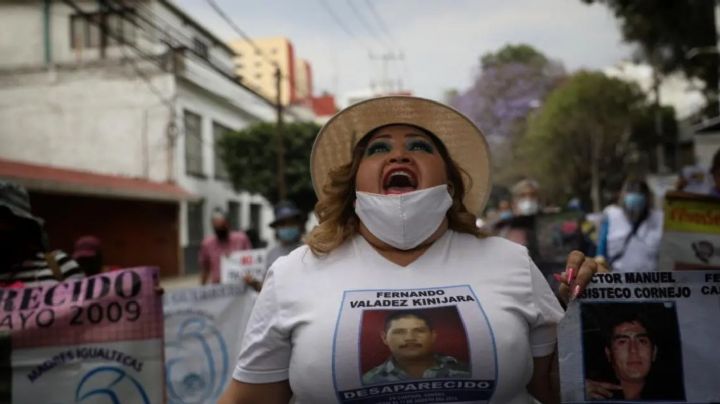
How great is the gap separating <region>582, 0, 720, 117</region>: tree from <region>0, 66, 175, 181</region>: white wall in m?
14.9

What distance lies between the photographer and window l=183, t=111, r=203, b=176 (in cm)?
2525

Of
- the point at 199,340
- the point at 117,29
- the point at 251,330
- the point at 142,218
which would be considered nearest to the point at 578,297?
the point at 251,330

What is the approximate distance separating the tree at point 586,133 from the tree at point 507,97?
2269 mm

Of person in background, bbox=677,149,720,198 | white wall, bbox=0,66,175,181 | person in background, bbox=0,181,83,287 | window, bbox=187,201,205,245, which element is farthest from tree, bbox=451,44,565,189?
person in background, bbox=0,181,83,287

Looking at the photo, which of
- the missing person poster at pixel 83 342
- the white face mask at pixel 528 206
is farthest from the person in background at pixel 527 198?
the missing person poster at pixel 83 342

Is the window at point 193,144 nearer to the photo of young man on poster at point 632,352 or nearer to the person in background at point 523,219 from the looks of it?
the person in background at point 523,219

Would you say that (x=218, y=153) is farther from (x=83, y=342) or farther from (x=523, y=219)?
(x=83, y=342)

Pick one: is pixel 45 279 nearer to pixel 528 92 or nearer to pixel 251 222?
pixel 251 222

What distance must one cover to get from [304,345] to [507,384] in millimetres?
510

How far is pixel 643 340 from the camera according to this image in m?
1.70

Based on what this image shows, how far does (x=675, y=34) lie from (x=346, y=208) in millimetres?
14736

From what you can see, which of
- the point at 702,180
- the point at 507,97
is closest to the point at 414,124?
the point at 702,180

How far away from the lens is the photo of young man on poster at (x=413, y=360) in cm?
172

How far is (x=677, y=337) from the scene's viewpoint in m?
1.70
